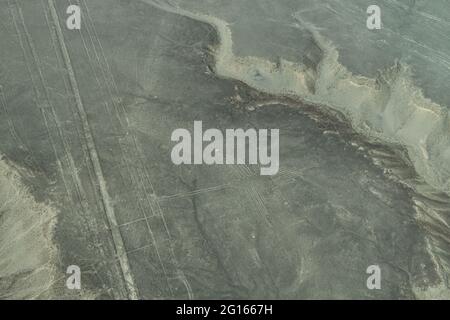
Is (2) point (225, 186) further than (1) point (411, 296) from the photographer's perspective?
Yes

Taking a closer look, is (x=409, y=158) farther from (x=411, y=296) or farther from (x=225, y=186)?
(x=225, y=186)

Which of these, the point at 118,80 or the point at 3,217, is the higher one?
the point at 118,80

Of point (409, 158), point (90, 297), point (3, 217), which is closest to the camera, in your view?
point (90, 297)

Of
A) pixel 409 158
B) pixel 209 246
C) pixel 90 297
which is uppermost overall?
pixel 409 158

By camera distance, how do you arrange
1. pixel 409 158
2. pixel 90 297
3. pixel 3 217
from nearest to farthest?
pixel 90 297, pixel 3 217, pixel 409 158
